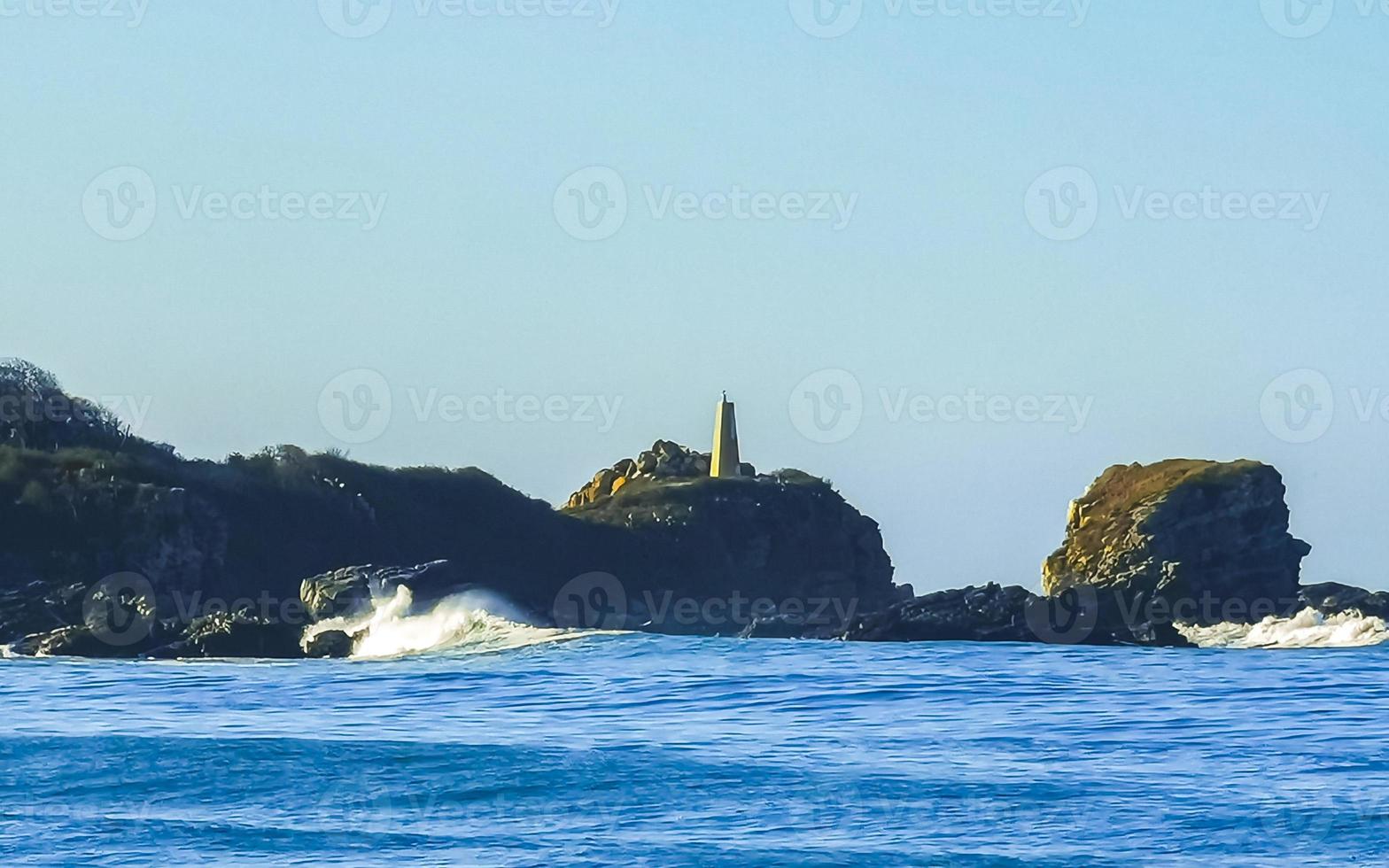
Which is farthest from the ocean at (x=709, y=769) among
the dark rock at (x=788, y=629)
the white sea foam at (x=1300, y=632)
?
the dark rock at (x=788, y=629)

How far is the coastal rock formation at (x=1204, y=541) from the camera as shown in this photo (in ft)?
249

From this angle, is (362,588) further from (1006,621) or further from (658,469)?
(658,469)

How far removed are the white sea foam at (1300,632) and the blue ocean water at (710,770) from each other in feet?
69.8

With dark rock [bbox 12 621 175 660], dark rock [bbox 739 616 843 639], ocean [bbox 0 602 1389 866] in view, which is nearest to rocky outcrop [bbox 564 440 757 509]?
dark rock [bbox 739 616 843 639]

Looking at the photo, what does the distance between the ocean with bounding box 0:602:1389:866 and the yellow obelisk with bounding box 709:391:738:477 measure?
57.1 m

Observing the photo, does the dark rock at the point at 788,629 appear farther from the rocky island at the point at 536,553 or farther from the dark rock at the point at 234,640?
the dark rock at the point at 234,640

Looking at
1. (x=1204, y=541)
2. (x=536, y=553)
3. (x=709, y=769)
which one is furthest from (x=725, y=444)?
(x=709, y=769)

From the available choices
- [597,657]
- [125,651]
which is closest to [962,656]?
[597,657]

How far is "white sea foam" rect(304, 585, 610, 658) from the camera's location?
6091 centimetres

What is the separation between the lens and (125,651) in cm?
5828

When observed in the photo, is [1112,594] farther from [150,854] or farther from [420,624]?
[150,854]

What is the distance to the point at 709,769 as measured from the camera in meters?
30.0

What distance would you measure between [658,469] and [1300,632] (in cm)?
4068

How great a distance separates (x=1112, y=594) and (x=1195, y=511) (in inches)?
431
